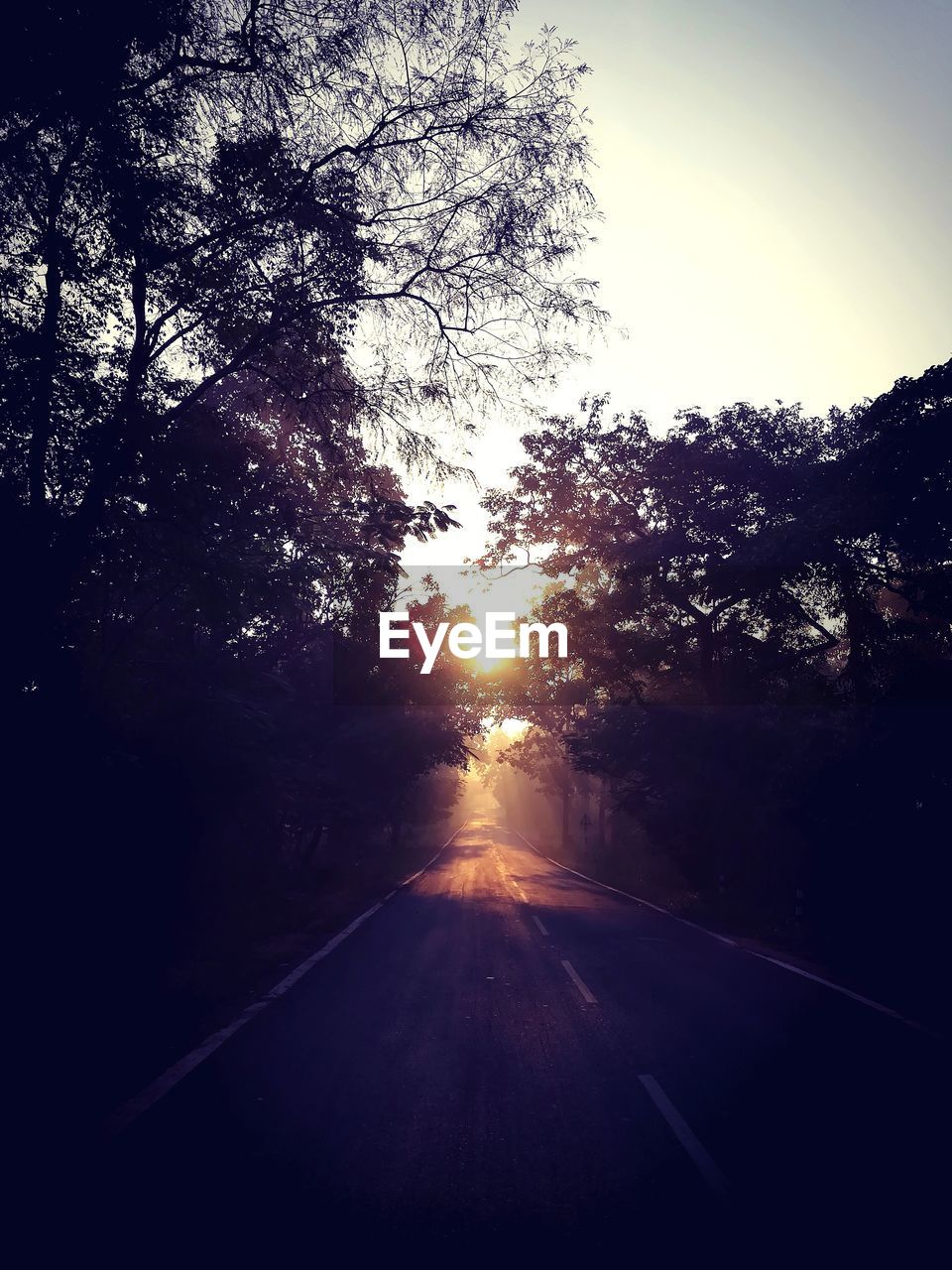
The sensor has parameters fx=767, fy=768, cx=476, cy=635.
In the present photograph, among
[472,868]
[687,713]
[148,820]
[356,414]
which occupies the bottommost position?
[472,868]

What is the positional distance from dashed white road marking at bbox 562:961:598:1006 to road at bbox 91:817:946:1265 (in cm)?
9

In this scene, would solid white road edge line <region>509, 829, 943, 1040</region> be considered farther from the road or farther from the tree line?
the tree line

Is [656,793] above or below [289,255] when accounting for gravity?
below

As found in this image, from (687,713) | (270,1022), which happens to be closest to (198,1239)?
(270,1022)

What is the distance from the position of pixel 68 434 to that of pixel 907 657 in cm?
1397

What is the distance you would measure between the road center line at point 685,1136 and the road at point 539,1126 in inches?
0.7

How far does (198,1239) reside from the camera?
11.8 ft

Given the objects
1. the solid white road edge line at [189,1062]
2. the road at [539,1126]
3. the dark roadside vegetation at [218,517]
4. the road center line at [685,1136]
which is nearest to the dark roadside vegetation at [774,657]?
the dark roadside vegetation at [218,517]

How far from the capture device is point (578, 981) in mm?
9773

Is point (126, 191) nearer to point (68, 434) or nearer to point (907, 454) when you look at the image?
point (68, 434)

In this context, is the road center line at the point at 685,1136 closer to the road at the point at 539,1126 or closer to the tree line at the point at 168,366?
the road at the point at 539,1126

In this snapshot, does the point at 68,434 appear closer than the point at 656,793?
Yes

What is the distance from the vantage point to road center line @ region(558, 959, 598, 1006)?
8797 millimetres

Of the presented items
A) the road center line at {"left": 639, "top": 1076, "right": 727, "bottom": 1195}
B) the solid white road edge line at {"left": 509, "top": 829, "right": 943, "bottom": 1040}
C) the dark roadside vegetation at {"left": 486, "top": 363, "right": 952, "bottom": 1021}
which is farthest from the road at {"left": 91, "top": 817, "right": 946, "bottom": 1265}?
the dark roadside vegetation at {"left": 486, "top": 363, "right": 952, "bottom": 1021}
